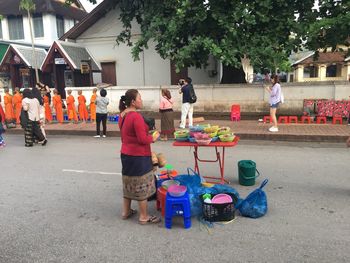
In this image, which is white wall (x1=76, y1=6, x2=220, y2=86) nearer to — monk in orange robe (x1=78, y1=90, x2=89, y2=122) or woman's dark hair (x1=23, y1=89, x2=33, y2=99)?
monk in orange robe (x1=78, y1=90, x2=89, y2=122)

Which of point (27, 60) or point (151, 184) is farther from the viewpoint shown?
point (27, 60)

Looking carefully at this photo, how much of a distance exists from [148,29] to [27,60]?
1015cm

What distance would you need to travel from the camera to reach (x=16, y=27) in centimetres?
3275

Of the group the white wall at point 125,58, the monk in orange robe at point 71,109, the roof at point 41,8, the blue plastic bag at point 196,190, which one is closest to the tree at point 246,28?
the monk in orange robe at point 71,109

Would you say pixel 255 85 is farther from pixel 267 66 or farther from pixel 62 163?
pixel 62 163

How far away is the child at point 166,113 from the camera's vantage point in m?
10.4

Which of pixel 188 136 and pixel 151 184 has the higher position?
pixel 188 136

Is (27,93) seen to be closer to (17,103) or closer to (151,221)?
(17,103)

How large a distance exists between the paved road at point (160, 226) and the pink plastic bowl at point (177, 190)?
436 mm

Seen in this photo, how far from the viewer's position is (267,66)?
12.2 metres

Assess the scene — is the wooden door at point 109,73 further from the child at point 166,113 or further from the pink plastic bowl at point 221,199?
the pink plastic bowl at point 221,199

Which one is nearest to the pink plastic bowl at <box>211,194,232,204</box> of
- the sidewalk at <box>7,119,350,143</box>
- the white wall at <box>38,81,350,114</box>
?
the sidewalk at <box>7,119,350,143</box>

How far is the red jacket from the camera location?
13.6 feet

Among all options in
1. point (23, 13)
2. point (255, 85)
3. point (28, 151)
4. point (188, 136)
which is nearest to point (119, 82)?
point (255, 85)
